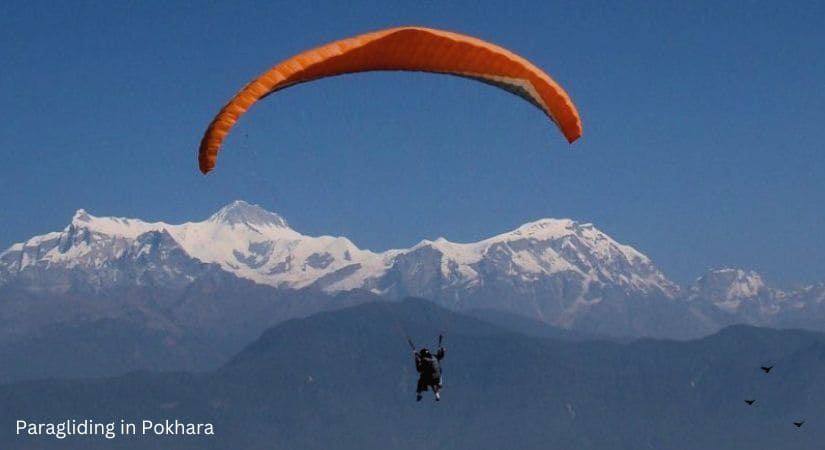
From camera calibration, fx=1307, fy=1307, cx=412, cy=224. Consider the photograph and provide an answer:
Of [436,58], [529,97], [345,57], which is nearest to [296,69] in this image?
[345,57]

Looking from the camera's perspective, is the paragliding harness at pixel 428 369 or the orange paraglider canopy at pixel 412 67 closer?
the orange paraglider canopy at pixel 412 67

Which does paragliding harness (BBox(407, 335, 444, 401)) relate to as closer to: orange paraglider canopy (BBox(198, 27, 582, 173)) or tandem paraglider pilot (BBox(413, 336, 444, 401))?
tandem paraglider pilot (BBox(413, 336, 444, 401))

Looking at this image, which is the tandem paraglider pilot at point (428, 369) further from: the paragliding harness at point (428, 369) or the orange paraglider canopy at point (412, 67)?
the orange paraglider canopy at point (412, 67)

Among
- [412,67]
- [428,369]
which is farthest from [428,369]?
[412,67]

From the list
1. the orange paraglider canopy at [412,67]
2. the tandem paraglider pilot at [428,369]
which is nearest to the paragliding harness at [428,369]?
the tandem paraglider pilot at [428,369]

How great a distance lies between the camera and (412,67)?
129ft

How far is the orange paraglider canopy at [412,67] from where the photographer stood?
36344 mm

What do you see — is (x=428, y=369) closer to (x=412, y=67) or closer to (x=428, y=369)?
(x=428, y=369)

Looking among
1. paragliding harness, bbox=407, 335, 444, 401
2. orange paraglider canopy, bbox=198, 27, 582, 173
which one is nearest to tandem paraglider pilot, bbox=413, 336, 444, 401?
paragliding harness, bbox=407, 335, 444, 401

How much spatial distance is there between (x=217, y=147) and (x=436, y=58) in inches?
281

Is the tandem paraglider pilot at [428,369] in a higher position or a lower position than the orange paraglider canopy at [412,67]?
lower

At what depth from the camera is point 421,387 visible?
40219mm

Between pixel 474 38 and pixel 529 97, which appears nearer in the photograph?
pixel 474 38

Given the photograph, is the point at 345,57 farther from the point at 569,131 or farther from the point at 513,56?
the point at 569,131
